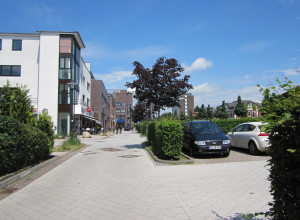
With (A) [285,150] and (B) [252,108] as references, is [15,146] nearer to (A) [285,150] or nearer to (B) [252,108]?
(B) [252,108]

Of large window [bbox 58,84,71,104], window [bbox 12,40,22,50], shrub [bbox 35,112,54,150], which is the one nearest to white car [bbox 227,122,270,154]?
shrub [bbox 35,112,54,150]

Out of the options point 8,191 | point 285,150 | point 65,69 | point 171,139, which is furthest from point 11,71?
point 285,150

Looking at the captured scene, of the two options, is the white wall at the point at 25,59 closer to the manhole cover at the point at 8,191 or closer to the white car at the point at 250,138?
the white car at the point at 250,138

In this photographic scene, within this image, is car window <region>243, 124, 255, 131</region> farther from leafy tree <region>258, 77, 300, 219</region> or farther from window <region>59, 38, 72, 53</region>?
window <region>59, 38, 72, 53</region>

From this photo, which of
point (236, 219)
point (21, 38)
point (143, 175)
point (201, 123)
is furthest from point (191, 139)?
point (21, 38)

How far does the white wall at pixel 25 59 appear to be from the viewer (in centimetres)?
3300

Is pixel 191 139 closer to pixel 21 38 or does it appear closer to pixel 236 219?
pixel 236 219

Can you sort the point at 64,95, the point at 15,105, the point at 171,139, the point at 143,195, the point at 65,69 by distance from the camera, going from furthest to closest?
the point at 65,69, the point at 64,95, the point at 15,105, the point at 171,139, the point at 143,195

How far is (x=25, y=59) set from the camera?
33.1 metres

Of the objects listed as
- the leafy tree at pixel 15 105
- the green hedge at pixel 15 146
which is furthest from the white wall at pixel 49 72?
the green hedge at pixel 15 146

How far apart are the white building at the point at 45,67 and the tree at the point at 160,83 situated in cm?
1895

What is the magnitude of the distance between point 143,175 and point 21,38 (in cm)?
3355

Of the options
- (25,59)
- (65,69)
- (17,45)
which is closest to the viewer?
(65,69)

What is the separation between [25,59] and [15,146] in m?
30.7
